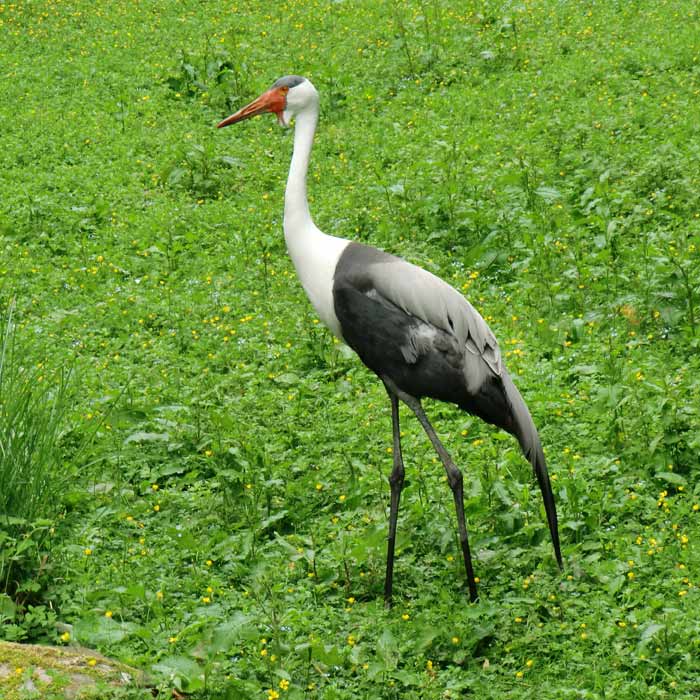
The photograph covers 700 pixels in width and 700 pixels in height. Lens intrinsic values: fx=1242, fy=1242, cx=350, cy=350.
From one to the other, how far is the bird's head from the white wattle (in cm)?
34

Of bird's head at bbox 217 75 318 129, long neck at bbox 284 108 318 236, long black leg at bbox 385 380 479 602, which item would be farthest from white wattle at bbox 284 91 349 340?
long black leg at bbox 385 380 479 602

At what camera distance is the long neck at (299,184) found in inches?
212

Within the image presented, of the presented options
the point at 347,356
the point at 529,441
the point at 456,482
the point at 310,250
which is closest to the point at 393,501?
the point at 456,482

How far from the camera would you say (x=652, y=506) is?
540 centimetres

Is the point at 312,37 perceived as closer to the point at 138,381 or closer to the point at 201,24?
the point at 201,24

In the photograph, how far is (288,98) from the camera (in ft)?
18.9

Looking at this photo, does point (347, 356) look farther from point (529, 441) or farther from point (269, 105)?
point (529, 441)

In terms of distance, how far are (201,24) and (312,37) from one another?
3.91 ft

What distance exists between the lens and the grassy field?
15.5ft

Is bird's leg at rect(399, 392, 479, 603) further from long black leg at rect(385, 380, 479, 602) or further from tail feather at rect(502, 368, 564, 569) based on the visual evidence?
tail feather at rect(502, 368, 564, 569)

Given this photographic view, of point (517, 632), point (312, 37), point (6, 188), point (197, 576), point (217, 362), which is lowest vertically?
point (517, 632)

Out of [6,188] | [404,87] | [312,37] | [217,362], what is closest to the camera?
[217,362]

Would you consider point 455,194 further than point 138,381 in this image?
Yes

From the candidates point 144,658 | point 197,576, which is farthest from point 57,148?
point 144,658
